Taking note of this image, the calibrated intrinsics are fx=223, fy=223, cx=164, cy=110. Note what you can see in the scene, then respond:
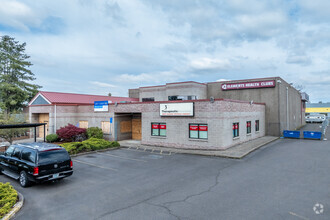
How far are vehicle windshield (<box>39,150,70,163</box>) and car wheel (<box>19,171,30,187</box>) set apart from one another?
127 cm

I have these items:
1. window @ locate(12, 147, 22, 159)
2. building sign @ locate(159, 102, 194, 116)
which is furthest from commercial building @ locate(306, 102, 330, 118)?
window @ locate(12, 147, 22, 159)

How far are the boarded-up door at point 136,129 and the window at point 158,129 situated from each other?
4824 millimetres

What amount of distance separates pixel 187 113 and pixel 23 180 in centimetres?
1409

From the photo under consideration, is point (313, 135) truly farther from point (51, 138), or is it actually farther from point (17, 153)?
point (51, 138)

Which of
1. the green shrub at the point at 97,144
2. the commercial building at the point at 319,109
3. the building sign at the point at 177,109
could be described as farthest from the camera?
the commercial building at the point at 319,109

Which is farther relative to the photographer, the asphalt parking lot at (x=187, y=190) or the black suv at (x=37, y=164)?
the black suv at (x=37, y=164)

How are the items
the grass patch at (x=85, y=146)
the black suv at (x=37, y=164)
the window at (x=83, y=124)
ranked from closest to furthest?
the black suv at (x=37, y=164) → the grass patch at (x=85, y=146) → the window at (x=83, y=124)

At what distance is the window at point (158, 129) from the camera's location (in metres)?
23.0

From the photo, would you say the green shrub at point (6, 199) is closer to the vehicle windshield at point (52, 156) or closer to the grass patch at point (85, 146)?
the vehicle windshield at point (52, 156)

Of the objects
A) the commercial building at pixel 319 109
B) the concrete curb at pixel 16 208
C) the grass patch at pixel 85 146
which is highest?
the commercial building at pixel 319 109

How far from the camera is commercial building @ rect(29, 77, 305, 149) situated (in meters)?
20.7

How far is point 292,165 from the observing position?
14758 millimetres

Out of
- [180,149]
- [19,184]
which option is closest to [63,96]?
[180,149]

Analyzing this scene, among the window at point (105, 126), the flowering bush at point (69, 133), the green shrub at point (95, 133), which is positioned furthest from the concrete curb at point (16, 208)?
the window at point (105, 126)
